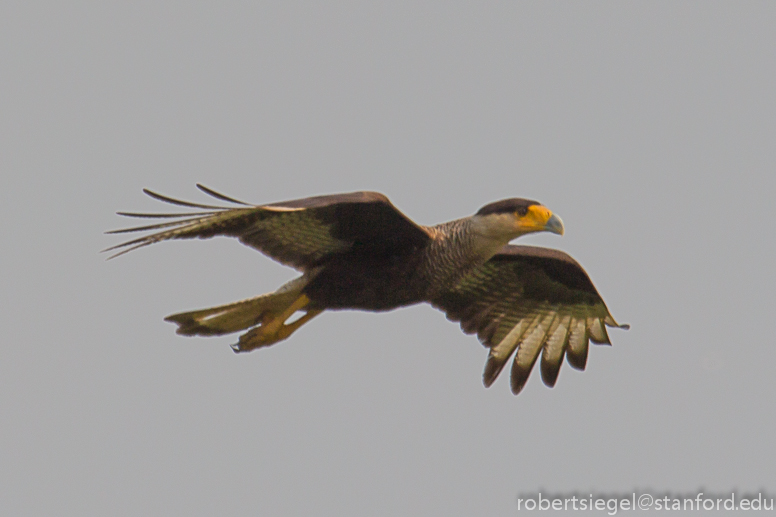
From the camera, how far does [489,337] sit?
881cm

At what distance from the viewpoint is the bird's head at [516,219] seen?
718 centimetres

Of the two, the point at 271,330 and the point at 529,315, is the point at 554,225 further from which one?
the point at 271,330

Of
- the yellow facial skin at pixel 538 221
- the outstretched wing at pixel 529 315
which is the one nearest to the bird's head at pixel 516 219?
the yellow facial skin at pixel 538 221

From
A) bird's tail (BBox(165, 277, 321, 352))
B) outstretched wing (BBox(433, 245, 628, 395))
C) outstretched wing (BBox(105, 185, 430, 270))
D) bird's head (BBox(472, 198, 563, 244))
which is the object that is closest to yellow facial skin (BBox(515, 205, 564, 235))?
bird's head (BBox(472, 198, 563, 244))

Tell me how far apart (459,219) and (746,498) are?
12.0ft

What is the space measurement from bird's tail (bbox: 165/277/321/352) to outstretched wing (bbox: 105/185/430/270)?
245 millimetres

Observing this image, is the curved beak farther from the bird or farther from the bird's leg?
the bird's leg

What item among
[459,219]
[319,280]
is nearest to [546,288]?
[459,219]

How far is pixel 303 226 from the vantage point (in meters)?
7.10

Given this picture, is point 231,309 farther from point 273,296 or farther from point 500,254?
point 500,254

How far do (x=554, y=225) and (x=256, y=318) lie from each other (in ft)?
6.97

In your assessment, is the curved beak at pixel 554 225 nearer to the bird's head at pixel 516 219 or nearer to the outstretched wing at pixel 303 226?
the bird's head at pixel 516 219

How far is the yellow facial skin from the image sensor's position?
718 centimetres

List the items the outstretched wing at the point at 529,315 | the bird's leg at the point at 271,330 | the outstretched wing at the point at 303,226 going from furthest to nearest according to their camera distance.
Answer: the outstretched wing at the point at 529,315
the bird's leg at the point at 271,330
the outstretched wing at the point at 303,226
